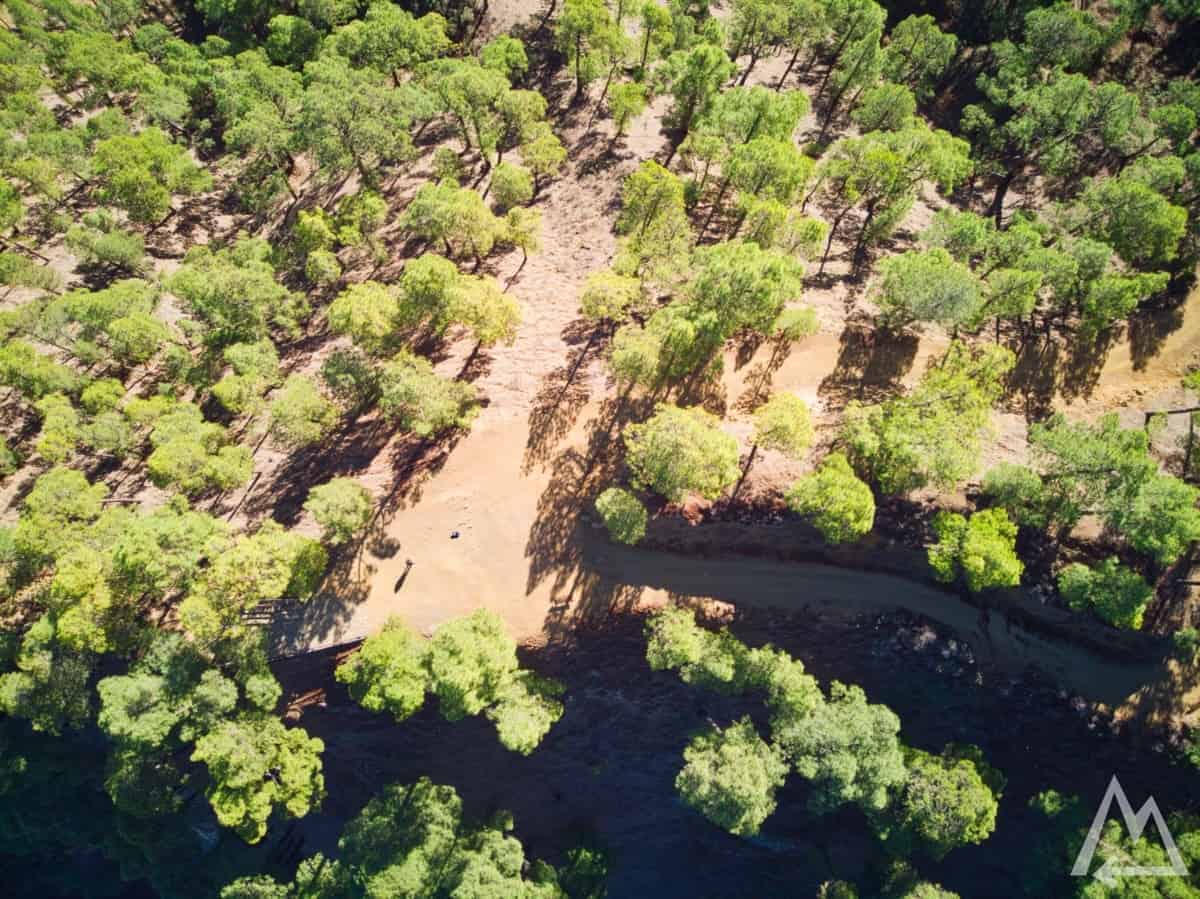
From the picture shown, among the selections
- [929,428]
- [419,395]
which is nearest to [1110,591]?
[929,428]

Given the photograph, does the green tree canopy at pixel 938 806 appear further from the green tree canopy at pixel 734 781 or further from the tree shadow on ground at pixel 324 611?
the tree shadow on ground at pixel 324 611

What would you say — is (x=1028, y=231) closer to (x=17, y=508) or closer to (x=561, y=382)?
(x=561, y=382)

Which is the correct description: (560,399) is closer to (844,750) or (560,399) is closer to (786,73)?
(844,750)

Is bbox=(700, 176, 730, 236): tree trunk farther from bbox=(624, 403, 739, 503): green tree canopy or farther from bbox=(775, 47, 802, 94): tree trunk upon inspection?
bbox=(624, 403, 739, 503): green tree canopy

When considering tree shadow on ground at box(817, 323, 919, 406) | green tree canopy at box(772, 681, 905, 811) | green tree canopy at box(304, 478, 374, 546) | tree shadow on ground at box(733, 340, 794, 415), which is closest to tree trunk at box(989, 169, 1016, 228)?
tree shadow on ground at box(817, 323, 919, 406)

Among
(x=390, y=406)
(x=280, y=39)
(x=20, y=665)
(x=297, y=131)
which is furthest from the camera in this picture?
(x=280, y=39)

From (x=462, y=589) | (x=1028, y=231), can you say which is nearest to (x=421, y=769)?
(x=462, y=589)
